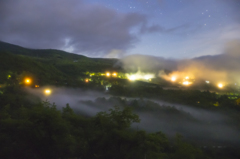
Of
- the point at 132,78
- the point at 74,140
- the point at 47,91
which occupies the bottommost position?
the point at 74,140

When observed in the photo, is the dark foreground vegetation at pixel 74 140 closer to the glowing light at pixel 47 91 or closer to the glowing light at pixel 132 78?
the glowing light at pixel 47 91

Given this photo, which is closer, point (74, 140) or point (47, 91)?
point (74, 140)

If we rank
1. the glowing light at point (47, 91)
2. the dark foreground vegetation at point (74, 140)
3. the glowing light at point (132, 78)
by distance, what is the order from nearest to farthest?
the dark foreground vegetation at point (74, 140) < the glowing light at point (47, 91) < the glowing light at point (132, 78)

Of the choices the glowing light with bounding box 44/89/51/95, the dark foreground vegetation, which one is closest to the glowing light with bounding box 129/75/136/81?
the glowing light with bounding box 44/89/51/95

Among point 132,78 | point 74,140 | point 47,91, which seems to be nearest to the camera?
point 74,140

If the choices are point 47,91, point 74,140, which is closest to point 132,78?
point 47,91

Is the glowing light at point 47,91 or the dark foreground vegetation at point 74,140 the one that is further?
the glowing light at point 47,91

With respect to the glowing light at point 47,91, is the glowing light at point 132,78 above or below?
above

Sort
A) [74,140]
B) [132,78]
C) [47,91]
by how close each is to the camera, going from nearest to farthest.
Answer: [74,140] < [47,91] < [132,78]

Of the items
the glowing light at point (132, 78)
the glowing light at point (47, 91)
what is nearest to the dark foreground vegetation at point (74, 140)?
the glowing light at point (47, 91)

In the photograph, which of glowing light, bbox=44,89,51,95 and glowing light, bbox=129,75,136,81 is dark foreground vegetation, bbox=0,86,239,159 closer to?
glowing light, bbox=44,89,51,95

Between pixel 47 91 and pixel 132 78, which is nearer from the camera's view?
pixel 47 91

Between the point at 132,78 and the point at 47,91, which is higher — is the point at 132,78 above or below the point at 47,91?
above

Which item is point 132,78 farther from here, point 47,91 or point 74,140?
point 74,140
